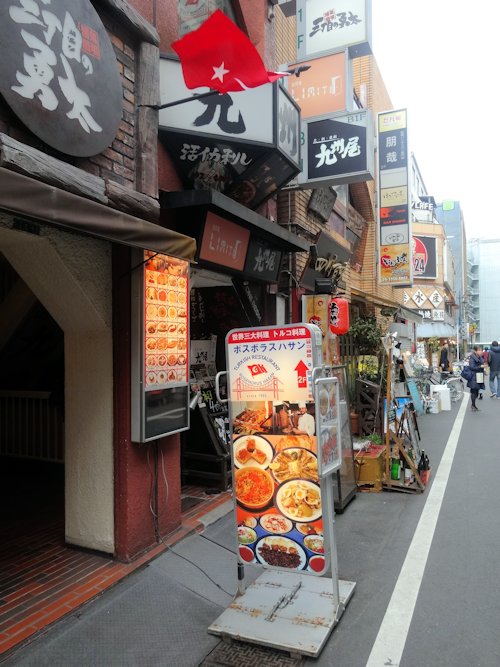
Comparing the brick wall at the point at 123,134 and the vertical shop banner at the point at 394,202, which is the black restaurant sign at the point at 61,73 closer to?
the brick wall at the point at 123,134

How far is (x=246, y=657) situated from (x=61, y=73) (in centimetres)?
437

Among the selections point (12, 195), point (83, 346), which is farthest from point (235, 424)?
point (12, 195)

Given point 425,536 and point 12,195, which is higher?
point 12,195

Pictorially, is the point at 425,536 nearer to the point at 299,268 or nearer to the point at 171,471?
the point at 171,471

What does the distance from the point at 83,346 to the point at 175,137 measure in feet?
8.22

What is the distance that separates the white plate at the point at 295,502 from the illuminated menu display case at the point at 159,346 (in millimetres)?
1459

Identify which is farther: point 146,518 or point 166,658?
point 146,518

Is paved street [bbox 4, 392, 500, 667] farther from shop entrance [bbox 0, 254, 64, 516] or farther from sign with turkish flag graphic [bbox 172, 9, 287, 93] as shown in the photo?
sign with turkish flag graphic [bbox 172, 9, 287, 93]

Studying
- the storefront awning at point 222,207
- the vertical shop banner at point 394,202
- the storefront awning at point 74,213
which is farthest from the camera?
the vertical shop banner at point 394,202

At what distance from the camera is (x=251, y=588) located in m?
4.11

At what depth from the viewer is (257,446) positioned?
380 centimetres

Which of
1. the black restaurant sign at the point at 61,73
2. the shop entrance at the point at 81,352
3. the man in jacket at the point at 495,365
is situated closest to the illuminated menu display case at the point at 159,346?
the shop entrance at the point at 81,352

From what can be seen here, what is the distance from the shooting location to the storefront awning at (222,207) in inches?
205

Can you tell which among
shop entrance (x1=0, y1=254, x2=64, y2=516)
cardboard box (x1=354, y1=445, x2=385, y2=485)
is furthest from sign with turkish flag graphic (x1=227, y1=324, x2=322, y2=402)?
shop entrance (x1=0, y1=254, x2=64, y2=516)
